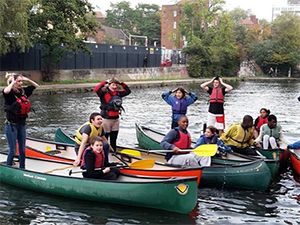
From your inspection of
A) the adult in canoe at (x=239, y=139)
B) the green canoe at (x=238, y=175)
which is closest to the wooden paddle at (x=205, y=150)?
the green canoe at (x=238, y=175)

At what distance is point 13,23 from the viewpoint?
90.6 ft

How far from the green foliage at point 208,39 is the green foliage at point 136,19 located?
929 inches

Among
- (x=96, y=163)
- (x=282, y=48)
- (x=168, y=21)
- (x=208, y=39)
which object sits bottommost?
(x=96, y=163)

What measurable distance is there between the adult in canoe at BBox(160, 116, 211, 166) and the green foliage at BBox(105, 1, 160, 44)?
74.1 meters

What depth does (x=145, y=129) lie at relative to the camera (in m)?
14.5

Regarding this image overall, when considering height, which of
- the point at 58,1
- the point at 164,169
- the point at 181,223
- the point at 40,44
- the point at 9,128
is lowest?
the point at 181,223

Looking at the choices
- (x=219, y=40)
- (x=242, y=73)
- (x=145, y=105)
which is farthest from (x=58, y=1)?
(x=242, y=73)

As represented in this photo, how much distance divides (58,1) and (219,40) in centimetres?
2927

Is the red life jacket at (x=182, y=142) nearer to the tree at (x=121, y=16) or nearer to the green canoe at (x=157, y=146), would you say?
the green canoe at (x=157, y=146)

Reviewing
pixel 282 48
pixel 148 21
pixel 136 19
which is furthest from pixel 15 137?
pixel 136 19

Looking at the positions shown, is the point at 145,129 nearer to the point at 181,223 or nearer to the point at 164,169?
the point at 164,169

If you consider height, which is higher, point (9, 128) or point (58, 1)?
point (58, 1)

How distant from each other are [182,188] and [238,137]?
3.15 meters

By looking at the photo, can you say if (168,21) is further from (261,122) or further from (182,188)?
(182,188)
